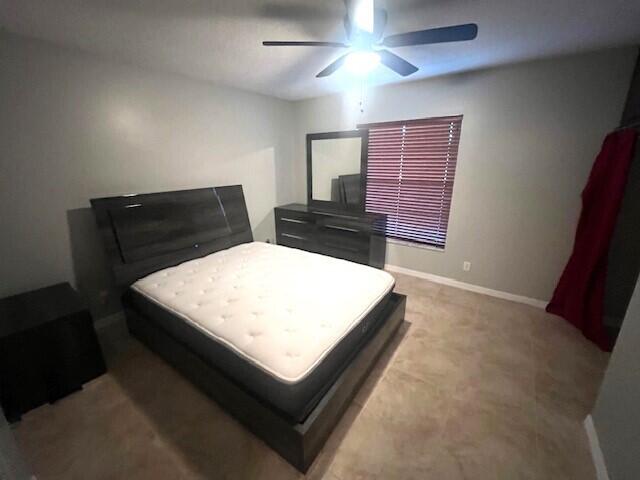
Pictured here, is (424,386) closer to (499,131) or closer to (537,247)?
(537,247)

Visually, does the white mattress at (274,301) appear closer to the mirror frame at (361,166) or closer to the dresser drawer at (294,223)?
the dresser drawer at (294,223)

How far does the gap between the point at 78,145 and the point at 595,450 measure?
3.96 meters

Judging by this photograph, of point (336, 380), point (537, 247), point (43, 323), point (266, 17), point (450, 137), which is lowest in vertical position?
point (336, 380)

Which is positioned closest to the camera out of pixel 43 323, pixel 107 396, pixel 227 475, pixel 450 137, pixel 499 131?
pixel 227 475

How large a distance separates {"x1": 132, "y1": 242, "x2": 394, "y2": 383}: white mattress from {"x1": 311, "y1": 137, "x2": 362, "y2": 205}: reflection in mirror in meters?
1.48

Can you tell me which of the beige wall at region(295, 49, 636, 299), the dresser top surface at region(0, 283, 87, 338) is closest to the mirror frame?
the beige wall at region(295, 49, 636, 299)

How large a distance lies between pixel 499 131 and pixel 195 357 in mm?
3334

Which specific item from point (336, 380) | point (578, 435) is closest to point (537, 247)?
point (578, 435)

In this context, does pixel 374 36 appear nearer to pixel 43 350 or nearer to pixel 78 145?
pixel 78 145

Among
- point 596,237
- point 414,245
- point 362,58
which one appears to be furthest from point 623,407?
point 362,58

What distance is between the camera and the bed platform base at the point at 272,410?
4.04 feet

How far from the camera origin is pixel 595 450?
1.33m

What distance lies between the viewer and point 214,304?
5.62 feet

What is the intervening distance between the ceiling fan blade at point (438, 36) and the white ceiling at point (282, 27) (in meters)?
0.17
